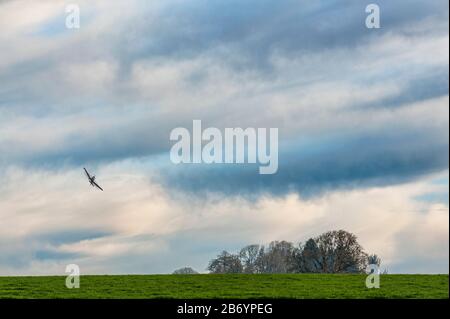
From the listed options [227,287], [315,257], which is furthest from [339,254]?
[227,287]

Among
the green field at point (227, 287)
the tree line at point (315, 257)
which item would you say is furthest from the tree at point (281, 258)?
the green field at point (227, 287)

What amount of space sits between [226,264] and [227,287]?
15125 mm

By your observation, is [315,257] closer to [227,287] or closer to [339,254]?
[339,254]

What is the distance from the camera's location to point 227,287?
125ft

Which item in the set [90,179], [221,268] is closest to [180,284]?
[90,179]

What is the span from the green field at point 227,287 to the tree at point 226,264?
33.0ft

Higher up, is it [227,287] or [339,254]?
[339,254]

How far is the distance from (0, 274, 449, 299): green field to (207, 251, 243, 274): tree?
33.0 ft

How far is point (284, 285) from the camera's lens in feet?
130

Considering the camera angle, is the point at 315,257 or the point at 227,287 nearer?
the point at 227,287

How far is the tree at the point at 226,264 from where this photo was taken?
5231 centimetres

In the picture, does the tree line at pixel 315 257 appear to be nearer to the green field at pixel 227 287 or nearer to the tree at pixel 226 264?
the tree at pixel 226 264

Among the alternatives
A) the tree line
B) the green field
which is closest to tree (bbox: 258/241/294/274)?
the tree line
